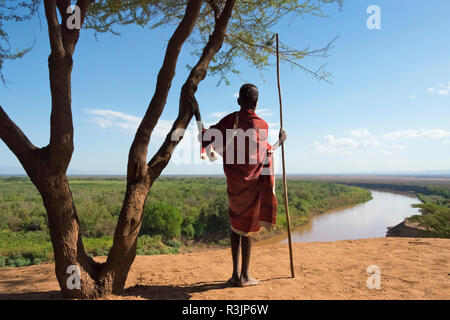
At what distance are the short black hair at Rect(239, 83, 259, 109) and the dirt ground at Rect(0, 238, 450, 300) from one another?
6.59 ft

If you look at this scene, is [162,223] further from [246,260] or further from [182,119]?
[182,119]

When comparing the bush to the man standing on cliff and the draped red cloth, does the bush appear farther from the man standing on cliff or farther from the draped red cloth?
the draped red cloth

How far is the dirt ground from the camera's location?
283 cm

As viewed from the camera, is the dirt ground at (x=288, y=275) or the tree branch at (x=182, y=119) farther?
the tree branch at (x=182, y=119)

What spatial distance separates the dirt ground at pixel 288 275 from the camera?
2826 millimetres

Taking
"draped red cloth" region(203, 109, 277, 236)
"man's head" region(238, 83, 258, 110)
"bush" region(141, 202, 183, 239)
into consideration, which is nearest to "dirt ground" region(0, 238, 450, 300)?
"draped red cloth" region(203, 109, 277, 236)

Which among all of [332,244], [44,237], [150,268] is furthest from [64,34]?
[44,237]

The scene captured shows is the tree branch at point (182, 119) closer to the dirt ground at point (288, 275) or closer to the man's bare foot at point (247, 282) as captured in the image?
the dirt ground at point (288, 275)

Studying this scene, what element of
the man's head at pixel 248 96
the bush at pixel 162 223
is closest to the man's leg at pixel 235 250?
the man's head at pixel 248 96

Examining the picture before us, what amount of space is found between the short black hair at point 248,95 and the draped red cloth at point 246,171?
0.29 ft

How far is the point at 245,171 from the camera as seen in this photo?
2.93m

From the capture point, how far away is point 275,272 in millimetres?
3637

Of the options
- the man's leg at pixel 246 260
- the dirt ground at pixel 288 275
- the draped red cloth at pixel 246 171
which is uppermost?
the draped red cloth at pixel 246 171
